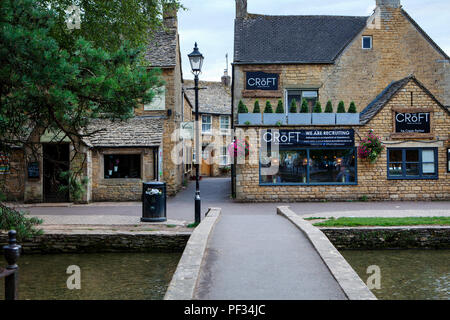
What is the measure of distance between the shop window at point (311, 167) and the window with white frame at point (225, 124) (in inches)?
856

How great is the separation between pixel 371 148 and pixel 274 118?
4.56 m

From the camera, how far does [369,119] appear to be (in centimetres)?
→ 1931

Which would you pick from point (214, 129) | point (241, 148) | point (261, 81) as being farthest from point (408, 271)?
point (214, 129)

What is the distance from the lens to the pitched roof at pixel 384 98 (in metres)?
19.3

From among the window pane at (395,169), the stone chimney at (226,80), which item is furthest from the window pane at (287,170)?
the stone chimney at (226,80)

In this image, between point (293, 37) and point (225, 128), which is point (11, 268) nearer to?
point (293, 37)

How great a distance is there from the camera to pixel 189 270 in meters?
6.41

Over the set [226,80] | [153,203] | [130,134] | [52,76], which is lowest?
[153,203]

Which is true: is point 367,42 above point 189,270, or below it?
above

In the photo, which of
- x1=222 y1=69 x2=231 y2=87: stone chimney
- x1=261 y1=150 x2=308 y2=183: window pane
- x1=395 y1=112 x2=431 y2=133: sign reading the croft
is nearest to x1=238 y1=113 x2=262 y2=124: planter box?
x1=261 y1=150 x2=308 y2=183: window pane

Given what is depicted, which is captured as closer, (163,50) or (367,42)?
(367,42)
